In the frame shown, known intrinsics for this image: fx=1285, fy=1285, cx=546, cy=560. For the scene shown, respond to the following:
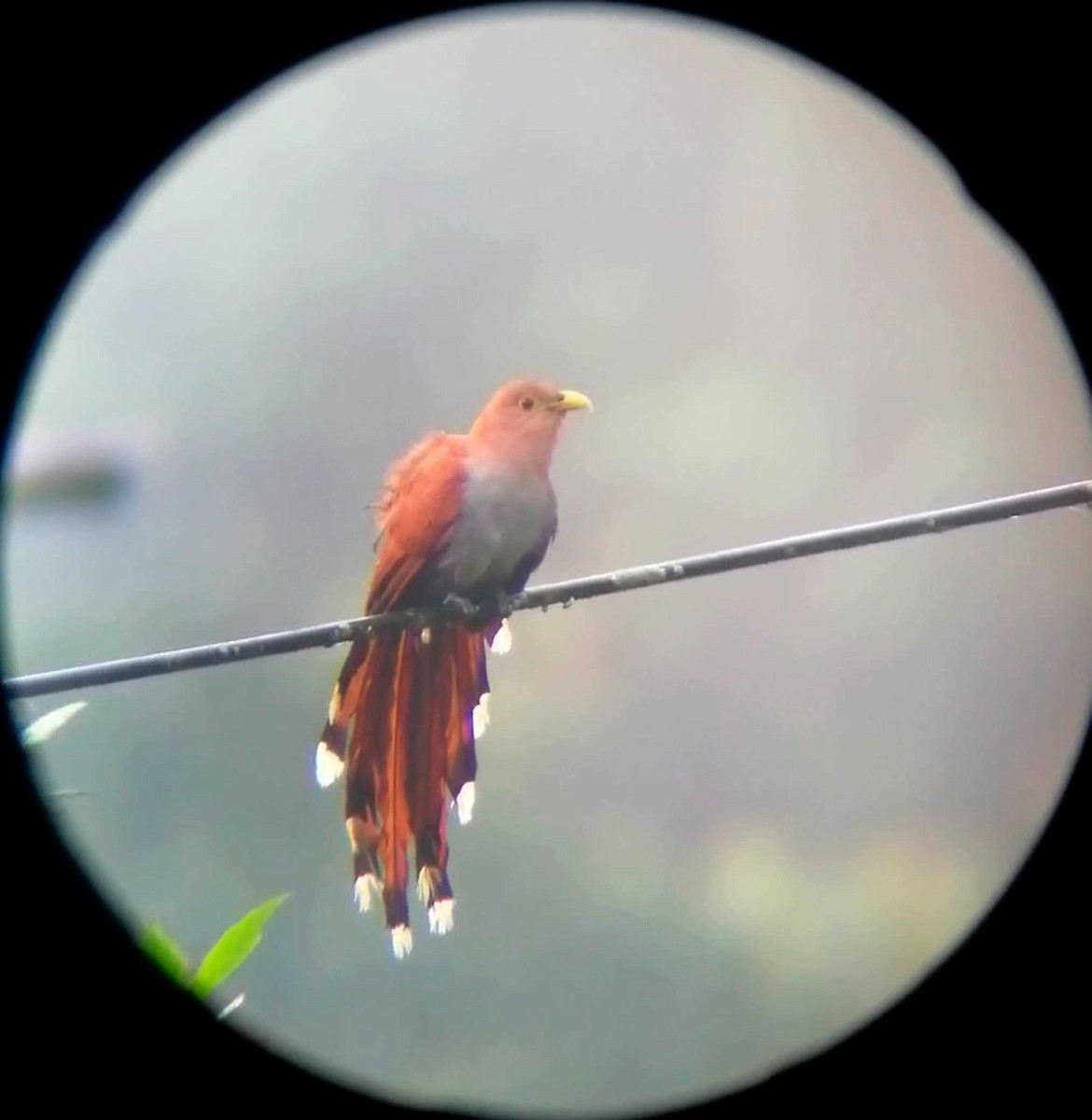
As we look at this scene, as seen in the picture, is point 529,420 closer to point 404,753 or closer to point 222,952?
point 404,753

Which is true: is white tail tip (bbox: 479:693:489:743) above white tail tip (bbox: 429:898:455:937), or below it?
above

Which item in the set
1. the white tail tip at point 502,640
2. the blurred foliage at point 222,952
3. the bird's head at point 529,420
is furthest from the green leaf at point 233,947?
the bird's head at point 529,420

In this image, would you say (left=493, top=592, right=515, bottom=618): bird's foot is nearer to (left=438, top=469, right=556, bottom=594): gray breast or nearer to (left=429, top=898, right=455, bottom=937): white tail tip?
(left=438, top=469, right=556, bottom=594): gray breast

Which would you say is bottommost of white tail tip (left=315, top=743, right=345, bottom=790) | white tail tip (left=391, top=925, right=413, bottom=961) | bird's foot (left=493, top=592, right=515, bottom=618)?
white tail tip (left=391, top=925, right=413, bottom=961)

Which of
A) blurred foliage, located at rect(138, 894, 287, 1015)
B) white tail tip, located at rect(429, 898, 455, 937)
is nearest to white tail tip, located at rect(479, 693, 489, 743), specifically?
white tail tip, located at rect(429, 898, 455, 937)

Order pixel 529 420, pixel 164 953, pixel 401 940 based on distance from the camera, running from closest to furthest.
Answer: pixel 164 953, pixel 401 940, pixel 529 420

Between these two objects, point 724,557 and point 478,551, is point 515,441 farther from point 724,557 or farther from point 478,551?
point 724,557

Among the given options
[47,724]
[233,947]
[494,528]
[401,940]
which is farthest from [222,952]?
[494,528]

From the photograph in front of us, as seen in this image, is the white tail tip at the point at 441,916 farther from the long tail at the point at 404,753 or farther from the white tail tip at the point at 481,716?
the white tail tip at the point at 481,716
